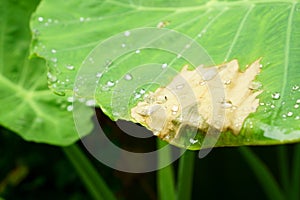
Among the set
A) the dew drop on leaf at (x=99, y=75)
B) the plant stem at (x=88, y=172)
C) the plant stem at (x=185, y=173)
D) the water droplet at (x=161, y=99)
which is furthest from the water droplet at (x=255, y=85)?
the plant stem at (x=88, y=172)

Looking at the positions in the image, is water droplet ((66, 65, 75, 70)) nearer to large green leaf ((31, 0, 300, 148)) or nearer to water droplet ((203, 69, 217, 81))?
large green leaf ((31, 0, 300, 148))

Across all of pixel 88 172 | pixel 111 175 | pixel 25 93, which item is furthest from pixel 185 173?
pixel 111 175

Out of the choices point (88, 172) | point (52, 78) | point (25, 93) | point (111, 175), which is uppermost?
point (52, 78)

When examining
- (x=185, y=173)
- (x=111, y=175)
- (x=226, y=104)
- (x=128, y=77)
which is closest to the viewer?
(x=226, y=104)

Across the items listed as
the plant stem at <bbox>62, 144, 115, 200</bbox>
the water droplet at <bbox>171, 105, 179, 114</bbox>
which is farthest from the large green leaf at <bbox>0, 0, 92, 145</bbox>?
the water droplet at <bbox>171, 105, 179, 114</bbox>

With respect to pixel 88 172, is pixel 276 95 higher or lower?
higher

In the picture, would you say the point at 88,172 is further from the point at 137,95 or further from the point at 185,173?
the point at 137,95

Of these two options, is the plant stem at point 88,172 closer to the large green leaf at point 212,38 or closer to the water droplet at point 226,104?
the large green leaf at point 212,38
